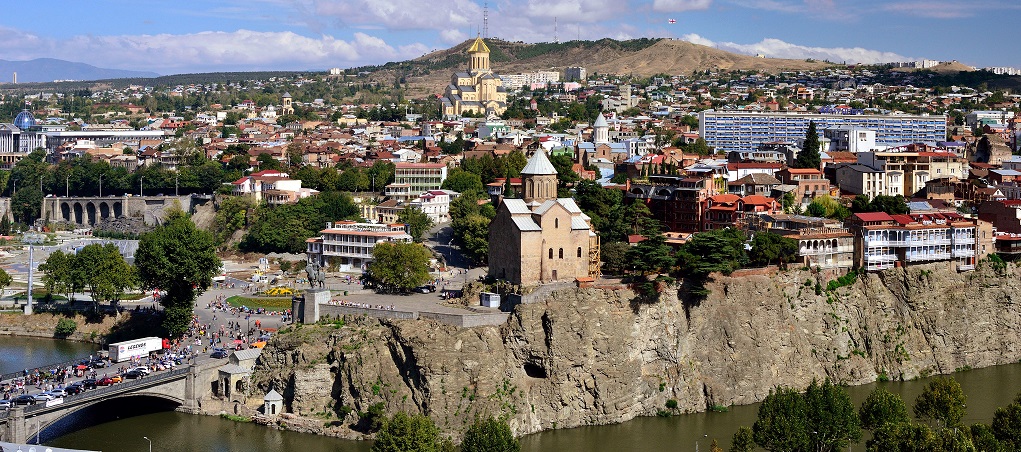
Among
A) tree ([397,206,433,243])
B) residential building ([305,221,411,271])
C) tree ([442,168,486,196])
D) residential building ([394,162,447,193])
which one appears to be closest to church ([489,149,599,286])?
residential building ([305,221,411,271])

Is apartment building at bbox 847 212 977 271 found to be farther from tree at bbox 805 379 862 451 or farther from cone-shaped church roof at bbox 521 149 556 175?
tree at bbox 805 379 862 451

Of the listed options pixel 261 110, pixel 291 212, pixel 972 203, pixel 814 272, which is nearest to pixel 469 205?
pixel 291 212

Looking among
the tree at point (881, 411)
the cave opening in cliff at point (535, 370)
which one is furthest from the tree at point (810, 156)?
the tree at point (881, 411)

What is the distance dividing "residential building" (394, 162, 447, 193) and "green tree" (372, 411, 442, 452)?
3475 cm

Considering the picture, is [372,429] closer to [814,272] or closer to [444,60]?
[814,272]

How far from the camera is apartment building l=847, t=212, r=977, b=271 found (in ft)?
142

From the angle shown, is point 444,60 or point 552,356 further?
point 444,60

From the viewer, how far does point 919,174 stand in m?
57.8

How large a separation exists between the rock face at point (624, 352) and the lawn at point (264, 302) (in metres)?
9.76

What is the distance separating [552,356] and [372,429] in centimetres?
543

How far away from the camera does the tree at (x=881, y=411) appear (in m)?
31.6

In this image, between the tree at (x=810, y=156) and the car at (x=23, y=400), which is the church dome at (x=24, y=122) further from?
the car at (x=23, y=400)

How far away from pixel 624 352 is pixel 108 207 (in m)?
47.6

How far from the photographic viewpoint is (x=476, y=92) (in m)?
105
